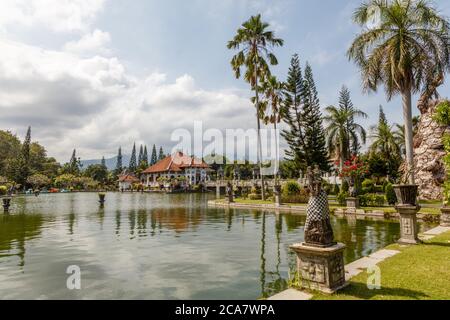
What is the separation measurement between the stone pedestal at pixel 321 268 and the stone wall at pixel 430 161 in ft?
74.4

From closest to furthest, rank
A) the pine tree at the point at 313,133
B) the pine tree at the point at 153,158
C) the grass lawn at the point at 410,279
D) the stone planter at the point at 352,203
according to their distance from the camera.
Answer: the grass lawn at the point at 410,279 < the stone planter at the point at 352,203 < the pine tree at the point at 313,133 < the pine tree at the point at 153,158

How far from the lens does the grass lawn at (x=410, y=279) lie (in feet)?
14.8

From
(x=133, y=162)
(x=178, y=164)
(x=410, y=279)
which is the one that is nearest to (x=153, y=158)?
(x=133, y=162)

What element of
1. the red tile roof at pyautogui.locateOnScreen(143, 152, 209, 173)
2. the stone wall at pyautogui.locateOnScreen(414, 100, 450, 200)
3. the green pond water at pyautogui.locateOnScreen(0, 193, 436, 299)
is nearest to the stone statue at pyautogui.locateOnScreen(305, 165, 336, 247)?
the green pond water at pyautogui.locateOnScreen(0, 193, 436, 299)

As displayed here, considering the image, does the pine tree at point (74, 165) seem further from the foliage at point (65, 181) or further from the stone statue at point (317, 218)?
the stone statue at point (317, 218)

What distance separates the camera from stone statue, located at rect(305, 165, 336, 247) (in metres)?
4.79

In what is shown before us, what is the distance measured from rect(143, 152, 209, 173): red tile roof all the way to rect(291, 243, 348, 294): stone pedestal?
71077 millimetres

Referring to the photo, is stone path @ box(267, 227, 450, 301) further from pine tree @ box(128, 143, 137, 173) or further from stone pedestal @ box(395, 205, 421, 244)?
pine tree @ box(128, 143, 137, 173)

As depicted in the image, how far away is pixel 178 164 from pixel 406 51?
68.1 meters

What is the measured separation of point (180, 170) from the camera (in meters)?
75.8

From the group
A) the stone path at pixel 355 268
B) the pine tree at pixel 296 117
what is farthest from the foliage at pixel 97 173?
the stone path at pixel 355 268
